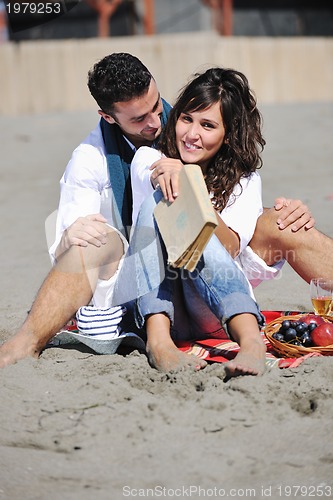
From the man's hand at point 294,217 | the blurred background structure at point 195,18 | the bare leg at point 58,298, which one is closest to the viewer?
the bare leg at point 58,298

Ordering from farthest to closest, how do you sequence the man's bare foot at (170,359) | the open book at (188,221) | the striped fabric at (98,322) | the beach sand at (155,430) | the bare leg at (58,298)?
1. the striped fabric at (98,322)
2. the bare leg at (58,298)
3. the man's bare foot at (170,359)
4. the open book at (188,221)
5. the beach sand at (155,430)

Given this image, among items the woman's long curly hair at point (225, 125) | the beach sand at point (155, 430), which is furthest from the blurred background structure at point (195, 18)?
the beach sand at point (155, 430)

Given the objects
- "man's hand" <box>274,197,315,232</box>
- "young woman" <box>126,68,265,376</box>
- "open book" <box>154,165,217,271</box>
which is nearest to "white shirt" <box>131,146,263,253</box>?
"young woman" <box>126,68,265,376</box>

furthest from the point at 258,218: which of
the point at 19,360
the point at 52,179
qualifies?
the point at 52,179

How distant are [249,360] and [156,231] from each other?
2.36 ft

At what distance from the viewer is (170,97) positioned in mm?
16469

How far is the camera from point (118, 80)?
4125 millimetres

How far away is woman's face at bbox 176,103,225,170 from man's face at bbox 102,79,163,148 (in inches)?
9.7

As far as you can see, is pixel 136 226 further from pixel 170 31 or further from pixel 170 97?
pixel 170 31

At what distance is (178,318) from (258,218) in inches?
24.9

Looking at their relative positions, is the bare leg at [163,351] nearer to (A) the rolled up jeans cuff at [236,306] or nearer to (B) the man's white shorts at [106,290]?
(A) the rolled up jeans cuff at [236,306]

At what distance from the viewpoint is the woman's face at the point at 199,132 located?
3867 mm

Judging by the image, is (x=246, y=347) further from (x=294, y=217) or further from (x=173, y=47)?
(x=173, y=47)

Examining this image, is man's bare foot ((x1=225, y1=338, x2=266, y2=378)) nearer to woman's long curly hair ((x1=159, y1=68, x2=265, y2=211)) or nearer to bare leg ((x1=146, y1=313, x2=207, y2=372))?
bare leg ((x1=146, y1=313, x2=207, y2=372))
